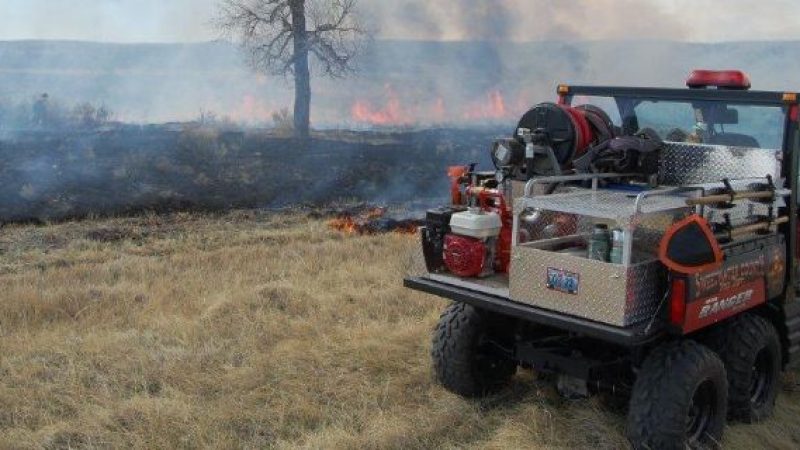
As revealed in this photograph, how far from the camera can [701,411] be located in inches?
179

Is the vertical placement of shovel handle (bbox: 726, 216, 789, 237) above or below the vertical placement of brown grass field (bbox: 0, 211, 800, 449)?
above

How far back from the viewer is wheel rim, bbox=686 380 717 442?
175 inches

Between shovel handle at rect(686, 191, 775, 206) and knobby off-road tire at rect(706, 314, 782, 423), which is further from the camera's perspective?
knobby off-road tire at rect(706, 314, 782, 423)

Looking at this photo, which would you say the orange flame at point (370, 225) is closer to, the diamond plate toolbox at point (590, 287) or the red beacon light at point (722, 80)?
the red beacon light at point (722, 80)

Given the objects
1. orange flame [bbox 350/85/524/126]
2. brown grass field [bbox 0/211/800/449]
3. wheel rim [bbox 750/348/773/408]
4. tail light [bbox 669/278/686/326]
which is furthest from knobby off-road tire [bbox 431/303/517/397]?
orange flame [bbox 350/85/524/126]

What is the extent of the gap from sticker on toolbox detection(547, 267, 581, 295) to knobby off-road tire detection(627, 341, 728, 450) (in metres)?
0.62

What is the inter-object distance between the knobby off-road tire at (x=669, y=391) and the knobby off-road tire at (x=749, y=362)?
383 millimetres

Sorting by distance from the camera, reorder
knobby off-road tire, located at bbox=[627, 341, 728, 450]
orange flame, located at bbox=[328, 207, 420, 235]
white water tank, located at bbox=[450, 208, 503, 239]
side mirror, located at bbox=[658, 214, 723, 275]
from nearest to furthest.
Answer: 1. side mirror, located at bbox=[658, 214, 723, 275]
2. knobby off-road tire, located at bbox=[627, 341, 728, 450]
3. white water tank, located at bbox=[450, 208, 503, 239]
4. orange flame, located at bbox=[328, 207, 420, 235]

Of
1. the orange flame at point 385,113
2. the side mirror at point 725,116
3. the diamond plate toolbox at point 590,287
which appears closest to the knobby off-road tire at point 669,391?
the diamond plate toolbox at point 590,287

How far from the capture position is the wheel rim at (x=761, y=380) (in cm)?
510

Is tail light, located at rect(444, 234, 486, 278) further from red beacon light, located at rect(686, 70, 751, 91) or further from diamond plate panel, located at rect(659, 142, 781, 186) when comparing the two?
Result: red beacon light, located at rect(686, 70, 751, 91)

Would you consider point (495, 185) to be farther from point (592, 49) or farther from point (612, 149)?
point (592, 49)

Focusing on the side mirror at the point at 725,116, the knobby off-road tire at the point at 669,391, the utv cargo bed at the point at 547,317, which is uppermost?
the side mirror at the point at 725,116

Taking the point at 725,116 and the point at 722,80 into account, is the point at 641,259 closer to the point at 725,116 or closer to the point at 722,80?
the point at 725,116
